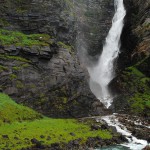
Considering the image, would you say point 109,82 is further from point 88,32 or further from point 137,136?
point 137,136

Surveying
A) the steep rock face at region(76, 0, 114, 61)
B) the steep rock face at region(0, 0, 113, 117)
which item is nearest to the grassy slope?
the steep rock face at region(0, 0, 113, 117)

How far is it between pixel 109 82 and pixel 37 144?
33520mm

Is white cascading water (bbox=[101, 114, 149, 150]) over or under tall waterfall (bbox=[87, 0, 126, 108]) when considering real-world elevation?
under

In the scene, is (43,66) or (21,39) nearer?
(43,66)

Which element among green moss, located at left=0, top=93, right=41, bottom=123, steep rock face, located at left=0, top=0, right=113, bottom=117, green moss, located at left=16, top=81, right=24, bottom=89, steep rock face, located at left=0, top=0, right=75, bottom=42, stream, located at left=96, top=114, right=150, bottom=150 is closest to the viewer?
stream, located at left=96, top=114, right=150, bottom=150

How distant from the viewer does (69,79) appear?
172 feet

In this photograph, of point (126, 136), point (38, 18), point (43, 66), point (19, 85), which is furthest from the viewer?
point (38, 18)

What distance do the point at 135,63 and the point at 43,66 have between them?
71.8 ft

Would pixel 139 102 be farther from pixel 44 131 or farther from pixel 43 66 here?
pixel 44 131

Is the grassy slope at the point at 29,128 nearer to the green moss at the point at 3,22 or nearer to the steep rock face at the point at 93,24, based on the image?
the green moss at the point at 3,22

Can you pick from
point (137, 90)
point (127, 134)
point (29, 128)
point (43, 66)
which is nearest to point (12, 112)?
point (29, 128)

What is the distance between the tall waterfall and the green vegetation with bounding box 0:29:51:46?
1451 centimetres

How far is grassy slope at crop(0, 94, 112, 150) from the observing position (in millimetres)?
33656

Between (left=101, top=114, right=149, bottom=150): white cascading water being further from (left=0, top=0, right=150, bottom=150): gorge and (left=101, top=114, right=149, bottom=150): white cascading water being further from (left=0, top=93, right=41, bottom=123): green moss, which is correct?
(left=0, top=93, right=41, bottom=123): green moss
